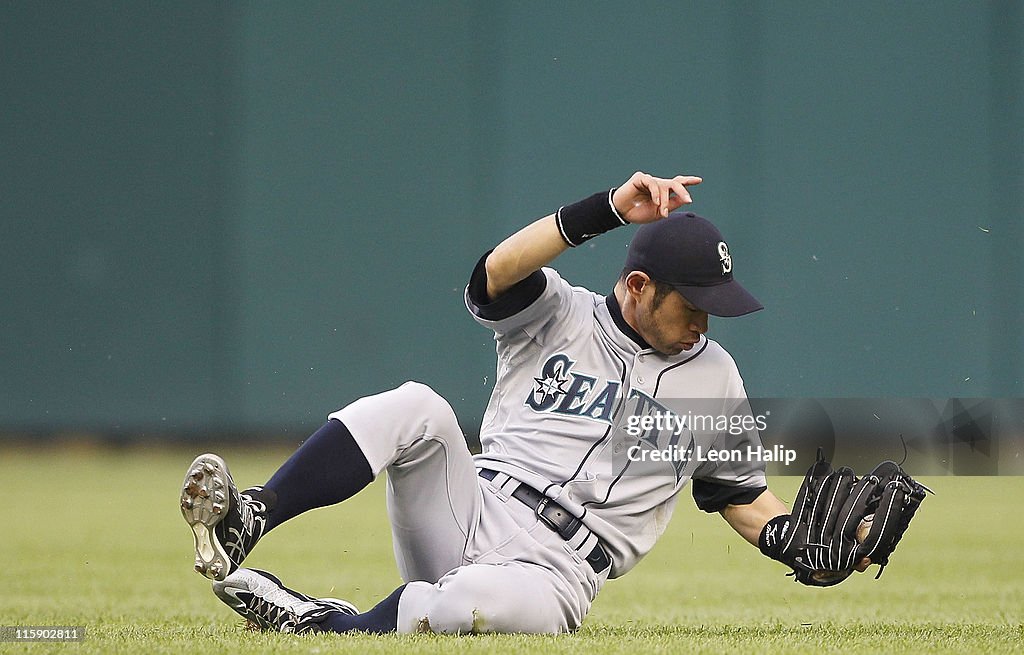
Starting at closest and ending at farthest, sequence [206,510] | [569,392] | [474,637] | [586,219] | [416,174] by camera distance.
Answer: [206,510], [474,637], [586,219], [569,392], [416,174]

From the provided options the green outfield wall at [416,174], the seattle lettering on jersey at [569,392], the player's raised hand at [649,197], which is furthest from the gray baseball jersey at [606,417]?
the green outfield wall at [416,174]

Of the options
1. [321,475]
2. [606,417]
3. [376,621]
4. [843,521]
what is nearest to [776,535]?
[843,521]

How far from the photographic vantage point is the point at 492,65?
24.1 feet

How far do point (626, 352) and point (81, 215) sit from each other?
561 cm

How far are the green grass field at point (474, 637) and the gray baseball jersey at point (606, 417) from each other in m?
0.23

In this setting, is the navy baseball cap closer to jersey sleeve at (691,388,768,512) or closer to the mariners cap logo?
the mariners cap logo

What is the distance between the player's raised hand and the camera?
2.21 meters

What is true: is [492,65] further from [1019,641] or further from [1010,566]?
[1019,641]

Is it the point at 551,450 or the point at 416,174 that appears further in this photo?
the point at 416,174

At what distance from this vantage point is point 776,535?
2.44 m

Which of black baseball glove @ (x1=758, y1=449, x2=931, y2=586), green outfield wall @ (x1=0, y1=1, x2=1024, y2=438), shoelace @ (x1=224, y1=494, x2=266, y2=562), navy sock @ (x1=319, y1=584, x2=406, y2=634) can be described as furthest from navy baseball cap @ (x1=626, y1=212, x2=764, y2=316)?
green outfield wall @ (x1=0, y1=1, x2=1024, y2=438)

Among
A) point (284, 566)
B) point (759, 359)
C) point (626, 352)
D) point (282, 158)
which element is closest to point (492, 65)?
point (282, 158)

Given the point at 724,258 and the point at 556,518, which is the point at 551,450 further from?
the point at 724,258

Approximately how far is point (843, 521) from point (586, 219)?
67 centimetres
